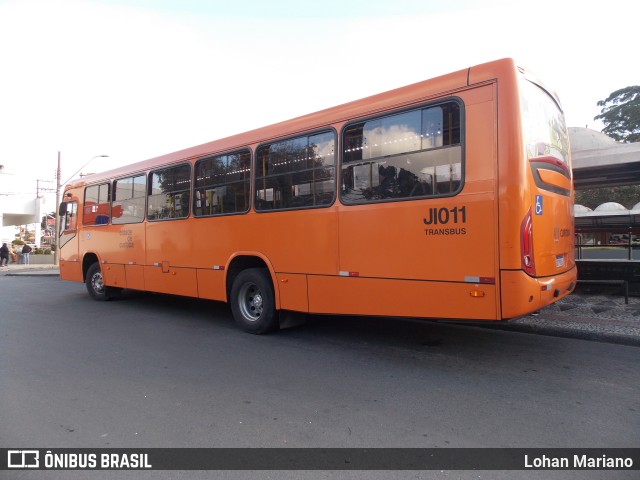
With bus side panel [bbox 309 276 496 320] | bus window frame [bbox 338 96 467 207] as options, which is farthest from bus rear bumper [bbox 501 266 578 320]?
bus window frame [bbox 338 96 467 207]

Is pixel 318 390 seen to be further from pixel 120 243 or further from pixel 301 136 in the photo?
pixel 120 243

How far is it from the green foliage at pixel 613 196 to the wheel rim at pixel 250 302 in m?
31.6

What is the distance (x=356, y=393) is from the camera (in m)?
4.23

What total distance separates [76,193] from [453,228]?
1010 centimetres

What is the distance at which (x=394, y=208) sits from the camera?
5.02 m

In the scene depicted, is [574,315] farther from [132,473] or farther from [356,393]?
[132,473]

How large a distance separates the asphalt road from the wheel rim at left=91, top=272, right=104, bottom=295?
3280 mm

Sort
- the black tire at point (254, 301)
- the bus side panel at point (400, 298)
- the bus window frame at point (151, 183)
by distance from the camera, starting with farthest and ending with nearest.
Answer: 1. the bus window frame at point (151, 183)
2. the black tire at point (254, 301)
3. the bus side panel at point (400, 298)

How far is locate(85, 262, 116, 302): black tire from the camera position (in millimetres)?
10414

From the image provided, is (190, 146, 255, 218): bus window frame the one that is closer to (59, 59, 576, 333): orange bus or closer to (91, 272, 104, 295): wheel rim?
(59, 59, 576, 333): orange bus

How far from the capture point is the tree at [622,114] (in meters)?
41.8

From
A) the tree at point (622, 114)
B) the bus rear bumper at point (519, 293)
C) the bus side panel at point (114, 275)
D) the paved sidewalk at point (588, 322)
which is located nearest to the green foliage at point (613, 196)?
the tree at point (622, 114)

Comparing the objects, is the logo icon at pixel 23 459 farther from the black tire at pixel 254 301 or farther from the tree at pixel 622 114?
the tree at pixel 622 114

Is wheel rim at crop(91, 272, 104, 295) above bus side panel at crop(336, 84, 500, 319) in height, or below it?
below
